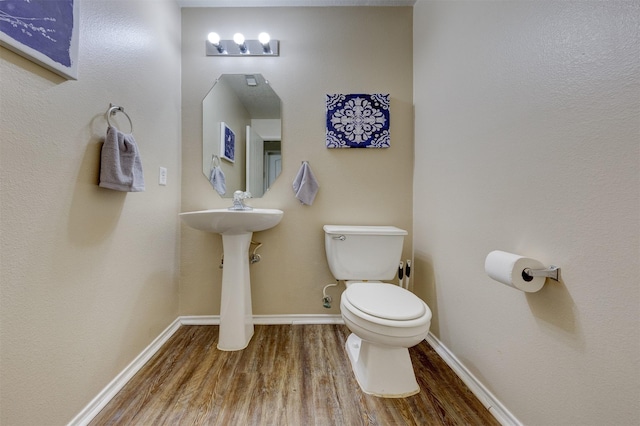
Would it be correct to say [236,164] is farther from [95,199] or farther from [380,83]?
[380,83]

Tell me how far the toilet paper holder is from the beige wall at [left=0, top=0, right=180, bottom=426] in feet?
5.37

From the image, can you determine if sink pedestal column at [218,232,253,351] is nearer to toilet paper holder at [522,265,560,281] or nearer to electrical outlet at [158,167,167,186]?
electrical outlet at [158,167,167,186]

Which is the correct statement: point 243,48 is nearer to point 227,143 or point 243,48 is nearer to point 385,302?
point 227,143

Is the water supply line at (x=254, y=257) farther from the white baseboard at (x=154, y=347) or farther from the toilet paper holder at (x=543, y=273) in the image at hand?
the toilet paper holder at (x=543, y=273)

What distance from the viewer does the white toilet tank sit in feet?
4.98

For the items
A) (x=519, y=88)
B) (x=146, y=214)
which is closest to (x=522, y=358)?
(x=519, y=88)

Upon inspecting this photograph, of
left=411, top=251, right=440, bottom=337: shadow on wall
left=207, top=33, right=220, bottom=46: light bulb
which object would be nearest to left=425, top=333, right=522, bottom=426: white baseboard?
left=411, top=251, right=440, bottom=337: shadow on wall

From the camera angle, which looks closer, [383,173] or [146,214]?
[146,214]

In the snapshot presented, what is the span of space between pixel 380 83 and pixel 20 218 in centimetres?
196

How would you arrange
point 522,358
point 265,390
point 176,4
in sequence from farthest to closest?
1. point 176,4
2. point 265,390
3. point 522,358

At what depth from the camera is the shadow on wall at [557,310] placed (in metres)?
0.75

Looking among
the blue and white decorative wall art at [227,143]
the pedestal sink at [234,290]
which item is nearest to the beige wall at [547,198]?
the pedestal sink at [234,290]

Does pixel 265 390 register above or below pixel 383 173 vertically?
below

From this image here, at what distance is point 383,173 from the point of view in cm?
179
